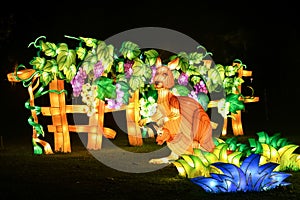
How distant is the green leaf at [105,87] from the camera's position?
43.0 ft

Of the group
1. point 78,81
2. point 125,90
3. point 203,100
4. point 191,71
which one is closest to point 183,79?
point 191,71

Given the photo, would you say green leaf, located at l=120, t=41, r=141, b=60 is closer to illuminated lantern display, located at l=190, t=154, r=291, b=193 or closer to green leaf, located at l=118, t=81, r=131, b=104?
green leaf, located at l=118, t=81, r=131, b=104

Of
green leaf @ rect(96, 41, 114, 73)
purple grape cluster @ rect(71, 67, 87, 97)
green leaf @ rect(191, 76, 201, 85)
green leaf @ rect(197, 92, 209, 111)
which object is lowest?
green leaf @ rect(197, 92, 209, 111)

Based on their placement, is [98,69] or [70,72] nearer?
[70,72]

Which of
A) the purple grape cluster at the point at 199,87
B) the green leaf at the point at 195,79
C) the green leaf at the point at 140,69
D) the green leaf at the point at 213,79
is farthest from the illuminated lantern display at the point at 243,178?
the green leaf at the point at 213,79

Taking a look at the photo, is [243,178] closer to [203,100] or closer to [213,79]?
[203,100]

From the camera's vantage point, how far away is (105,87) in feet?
43.1

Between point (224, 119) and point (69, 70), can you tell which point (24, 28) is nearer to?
point (224, 119)

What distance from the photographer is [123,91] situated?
13.8 meters

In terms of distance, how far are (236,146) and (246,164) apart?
2259mm

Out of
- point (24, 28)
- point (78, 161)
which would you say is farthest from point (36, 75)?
point (24, 28)

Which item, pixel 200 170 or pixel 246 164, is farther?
pixel 200 170

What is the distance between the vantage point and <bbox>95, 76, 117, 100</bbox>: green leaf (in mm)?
13117

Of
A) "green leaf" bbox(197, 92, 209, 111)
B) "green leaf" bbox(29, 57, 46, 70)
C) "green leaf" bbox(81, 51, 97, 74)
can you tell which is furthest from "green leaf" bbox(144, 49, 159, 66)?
"green leaf" bbox(29, 57, 46, 70)
